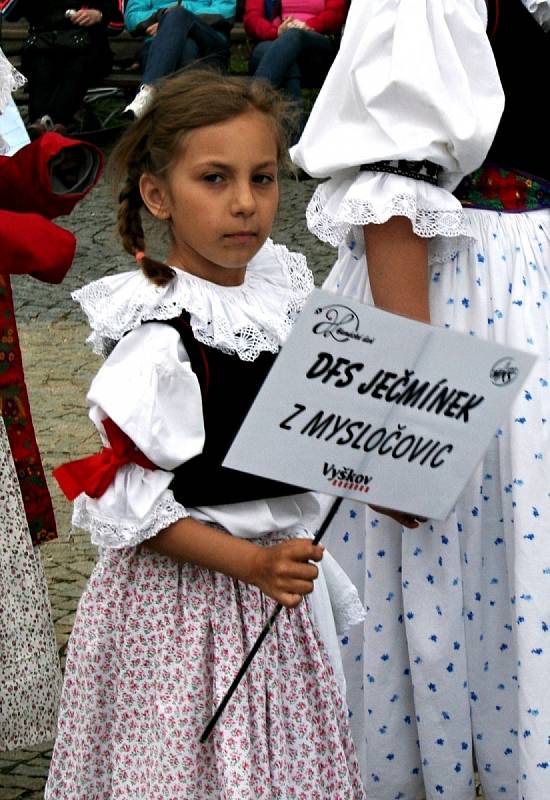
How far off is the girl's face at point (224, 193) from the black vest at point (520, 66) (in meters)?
0.48

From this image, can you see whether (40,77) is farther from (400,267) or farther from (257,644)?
(257,644)

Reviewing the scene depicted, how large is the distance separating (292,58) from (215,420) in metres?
7.31

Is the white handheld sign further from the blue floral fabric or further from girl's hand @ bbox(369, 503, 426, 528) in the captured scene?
the blue floral fabric

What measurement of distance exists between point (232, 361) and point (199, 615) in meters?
0.42

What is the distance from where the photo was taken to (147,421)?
2.36 meters

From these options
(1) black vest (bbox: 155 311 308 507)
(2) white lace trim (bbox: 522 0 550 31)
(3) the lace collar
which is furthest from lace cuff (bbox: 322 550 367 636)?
(2) white lace trim (bbox: 522 0 550 31)

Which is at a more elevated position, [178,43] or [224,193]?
[224,193]

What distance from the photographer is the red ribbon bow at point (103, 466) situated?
241 centimetres

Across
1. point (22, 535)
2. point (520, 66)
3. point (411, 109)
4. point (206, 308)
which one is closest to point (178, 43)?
point (22, 535)

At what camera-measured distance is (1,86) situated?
3.18 meters

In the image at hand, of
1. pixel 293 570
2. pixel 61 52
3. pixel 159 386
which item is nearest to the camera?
pixel 293 570

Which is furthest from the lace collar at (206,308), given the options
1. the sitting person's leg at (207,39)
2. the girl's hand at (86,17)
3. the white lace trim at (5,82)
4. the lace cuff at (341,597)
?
the girl's hand at (86,17)

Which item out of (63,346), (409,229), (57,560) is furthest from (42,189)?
(63,346)

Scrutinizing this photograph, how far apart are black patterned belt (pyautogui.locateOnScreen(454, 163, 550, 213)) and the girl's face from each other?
0.49m
